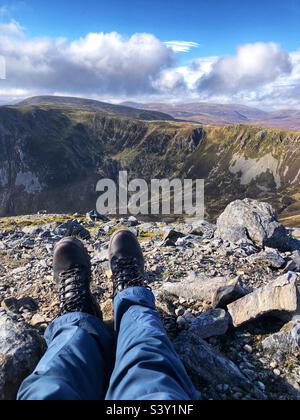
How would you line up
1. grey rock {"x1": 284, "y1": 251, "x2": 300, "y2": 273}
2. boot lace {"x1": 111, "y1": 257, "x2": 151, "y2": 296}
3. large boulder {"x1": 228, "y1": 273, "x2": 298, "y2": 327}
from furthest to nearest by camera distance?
grey rock {"x1": 284, "y1": 251, "x2": 300, "y2": 273} < boot lace {"x1": 111, "y1": 257, "x2": 151, "y2": 296} < large boulder {"x1": 228, "y1": 273, "x2": 298, "y2": 327}

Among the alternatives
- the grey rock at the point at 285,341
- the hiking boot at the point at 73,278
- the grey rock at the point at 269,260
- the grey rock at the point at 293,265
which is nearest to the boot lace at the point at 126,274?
the hiking boot at the point at 73,278

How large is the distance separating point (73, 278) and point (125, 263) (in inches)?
39.7

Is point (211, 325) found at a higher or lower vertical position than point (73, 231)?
higher

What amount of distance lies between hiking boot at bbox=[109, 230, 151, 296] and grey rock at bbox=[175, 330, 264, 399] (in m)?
1.11

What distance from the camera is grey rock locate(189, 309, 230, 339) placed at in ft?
18.0

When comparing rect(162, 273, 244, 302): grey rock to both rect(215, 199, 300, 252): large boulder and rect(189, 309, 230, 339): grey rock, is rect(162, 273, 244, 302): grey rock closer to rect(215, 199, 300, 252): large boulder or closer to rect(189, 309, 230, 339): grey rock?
rect(189, 309, 230, 339): grey rock

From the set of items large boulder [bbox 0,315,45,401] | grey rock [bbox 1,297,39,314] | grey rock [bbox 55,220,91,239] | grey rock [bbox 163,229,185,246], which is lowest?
grey rock [bbox 55,220,91,239]

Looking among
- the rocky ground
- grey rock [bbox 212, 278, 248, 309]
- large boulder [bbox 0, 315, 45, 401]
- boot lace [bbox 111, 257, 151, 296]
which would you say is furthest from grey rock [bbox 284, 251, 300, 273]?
large boulder [bbox 0, 315, 45, 401]

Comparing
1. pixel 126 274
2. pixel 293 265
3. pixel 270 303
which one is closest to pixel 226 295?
pixel 270 303

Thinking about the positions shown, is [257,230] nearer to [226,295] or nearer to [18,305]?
[226,295]

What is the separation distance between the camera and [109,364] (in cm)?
429

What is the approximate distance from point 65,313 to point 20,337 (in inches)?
29.9

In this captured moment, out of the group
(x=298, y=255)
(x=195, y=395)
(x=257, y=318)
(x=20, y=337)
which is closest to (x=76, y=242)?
(x=20, y=337)

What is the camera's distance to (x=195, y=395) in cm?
356
